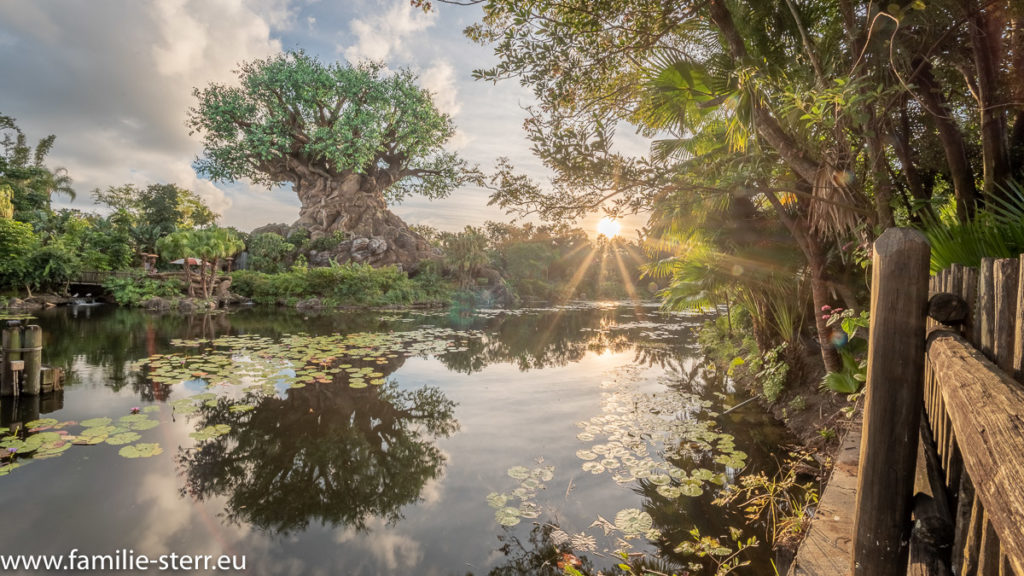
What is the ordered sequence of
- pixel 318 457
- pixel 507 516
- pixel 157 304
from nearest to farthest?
pixel 507 516, pixel 318 457, pixel 157 304

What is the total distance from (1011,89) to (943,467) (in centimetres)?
492

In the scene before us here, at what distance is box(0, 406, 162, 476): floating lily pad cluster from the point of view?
3830mm

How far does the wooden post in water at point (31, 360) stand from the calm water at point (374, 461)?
328 millimetres

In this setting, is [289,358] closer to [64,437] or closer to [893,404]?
[64,437]

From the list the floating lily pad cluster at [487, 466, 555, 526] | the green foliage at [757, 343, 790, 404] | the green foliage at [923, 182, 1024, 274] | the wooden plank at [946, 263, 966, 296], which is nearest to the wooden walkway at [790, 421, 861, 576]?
the wooden plank at [946, 263, 966, 296]

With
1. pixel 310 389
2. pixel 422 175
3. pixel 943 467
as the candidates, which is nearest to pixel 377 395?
pixel 310 389

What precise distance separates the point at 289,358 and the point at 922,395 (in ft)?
29.0

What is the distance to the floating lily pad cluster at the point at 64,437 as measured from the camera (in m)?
3.83

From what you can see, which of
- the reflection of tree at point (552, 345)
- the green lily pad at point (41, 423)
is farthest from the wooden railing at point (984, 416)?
the reflection of tree at point (552, 345)

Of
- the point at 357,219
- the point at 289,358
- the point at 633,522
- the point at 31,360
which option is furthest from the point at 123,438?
the point at 357,219

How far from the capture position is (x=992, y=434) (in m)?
0.78

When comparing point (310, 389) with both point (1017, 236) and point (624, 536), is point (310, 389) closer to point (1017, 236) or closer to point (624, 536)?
point (624, 536)

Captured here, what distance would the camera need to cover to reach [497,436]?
4.85 meters

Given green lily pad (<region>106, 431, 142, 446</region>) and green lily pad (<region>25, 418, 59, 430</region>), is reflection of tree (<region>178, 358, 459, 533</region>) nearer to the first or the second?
green lily pad (<region>106, 431, 142, 446</region>)
